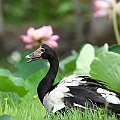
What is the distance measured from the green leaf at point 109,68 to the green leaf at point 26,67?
100 centimetres

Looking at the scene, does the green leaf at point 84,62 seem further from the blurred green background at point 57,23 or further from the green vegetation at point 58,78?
the blurred green background at point 57,23

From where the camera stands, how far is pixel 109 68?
3.17m

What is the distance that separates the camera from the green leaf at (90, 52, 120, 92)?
10.3 feet

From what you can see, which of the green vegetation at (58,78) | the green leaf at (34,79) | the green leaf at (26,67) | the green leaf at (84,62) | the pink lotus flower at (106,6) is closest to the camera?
the green vegetation at (58,78)

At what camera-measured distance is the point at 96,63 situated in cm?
322

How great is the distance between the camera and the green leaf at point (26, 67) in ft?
13.5

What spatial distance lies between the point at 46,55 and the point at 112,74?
426 mm

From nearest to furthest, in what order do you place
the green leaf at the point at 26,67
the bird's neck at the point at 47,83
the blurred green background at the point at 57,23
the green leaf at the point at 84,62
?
the bird's neck at the point at 47,83
the green leaf at the point at 84,62
the green leaf at the point at 26,67
the blurred green background at the point at 57,23

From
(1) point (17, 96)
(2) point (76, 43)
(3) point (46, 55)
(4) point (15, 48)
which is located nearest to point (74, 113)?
(3) point (46, 55)

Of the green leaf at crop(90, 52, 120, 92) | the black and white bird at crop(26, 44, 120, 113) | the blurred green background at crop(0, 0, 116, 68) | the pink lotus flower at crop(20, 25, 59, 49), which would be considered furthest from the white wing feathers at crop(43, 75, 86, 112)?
the blurred green background at crop(0, 0, 116, 68)

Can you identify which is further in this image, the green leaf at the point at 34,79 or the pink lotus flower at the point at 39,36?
the pink lotus flower at the point at 39,36

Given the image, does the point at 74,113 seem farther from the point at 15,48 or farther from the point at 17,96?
the point at 15,48

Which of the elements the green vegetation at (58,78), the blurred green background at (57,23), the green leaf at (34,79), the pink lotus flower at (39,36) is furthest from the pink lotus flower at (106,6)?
the blurred green background at (57,23)

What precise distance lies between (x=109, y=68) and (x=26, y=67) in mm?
1146
